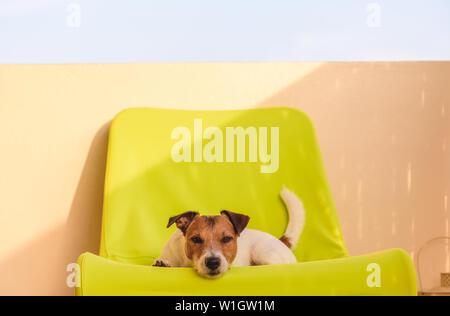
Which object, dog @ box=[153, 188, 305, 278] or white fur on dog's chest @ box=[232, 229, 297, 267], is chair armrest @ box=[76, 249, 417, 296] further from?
white fur on dog's chest @ box=[232, 229, 297, 267]

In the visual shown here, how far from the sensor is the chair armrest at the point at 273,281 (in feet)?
3.14

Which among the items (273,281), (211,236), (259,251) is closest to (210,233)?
(211,236)

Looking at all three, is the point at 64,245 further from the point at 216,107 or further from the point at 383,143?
the point at 383,143

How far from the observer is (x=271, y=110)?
1746 mm

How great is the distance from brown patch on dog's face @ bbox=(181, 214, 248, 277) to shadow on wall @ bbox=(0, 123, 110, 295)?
69cm

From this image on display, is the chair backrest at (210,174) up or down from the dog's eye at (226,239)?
up

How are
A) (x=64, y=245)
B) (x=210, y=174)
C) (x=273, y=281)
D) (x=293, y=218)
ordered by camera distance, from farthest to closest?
(x=64, y=245), (x=210, y=174), (x=293, y=218), (x=273, y=281)

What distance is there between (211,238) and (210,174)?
458mm

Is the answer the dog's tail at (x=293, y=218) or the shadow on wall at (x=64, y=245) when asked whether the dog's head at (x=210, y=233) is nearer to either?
the dog's tail at (x=293, y=218)

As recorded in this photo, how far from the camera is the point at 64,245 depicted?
5.91 ft

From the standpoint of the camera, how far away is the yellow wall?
1812mm

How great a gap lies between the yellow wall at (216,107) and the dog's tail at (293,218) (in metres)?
0.35

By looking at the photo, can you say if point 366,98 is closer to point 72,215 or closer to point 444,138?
point 444,138

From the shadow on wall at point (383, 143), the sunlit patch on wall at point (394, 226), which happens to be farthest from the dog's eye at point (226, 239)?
the sunlit patch on wall at point (394, 226)
